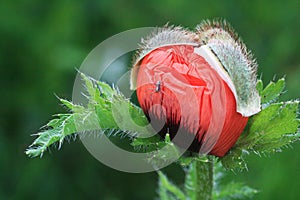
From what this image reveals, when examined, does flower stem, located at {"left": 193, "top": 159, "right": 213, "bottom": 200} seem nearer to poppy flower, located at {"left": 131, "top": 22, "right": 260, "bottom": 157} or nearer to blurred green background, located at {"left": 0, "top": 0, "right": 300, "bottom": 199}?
poppy flower, located at {"left": 131, "top": 22, "right": 260, "bottom": 157}

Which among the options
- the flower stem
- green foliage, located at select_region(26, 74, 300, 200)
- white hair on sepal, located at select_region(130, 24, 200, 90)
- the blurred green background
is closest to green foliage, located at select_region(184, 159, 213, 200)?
the flower stem

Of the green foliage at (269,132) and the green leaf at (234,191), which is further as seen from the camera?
the green leaf at (234,191)

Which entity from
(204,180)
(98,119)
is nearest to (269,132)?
(204,180)

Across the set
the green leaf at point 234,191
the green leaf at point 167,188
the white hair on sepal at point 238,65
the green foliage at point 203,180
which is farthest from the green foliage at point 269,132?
the green leaf at point 167,188

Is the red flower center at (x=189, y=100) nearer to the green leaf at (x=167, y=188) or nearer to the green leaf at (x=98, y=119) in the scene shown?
the green leaf at (x=98, y=119)

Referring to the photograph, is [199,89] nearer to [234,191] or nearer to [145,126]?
[145,126]

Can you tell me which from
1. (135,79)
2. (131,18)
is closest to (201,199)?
(135,79)

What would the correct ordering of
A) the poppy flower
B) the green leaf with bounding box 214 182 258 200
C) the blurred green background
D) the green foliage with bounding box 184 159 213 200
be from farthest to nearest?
the blurred green background
the green leaf with bounding box 214 182 258 200
the green foliage with bounding box 184 159 213 200
the poppy flower
